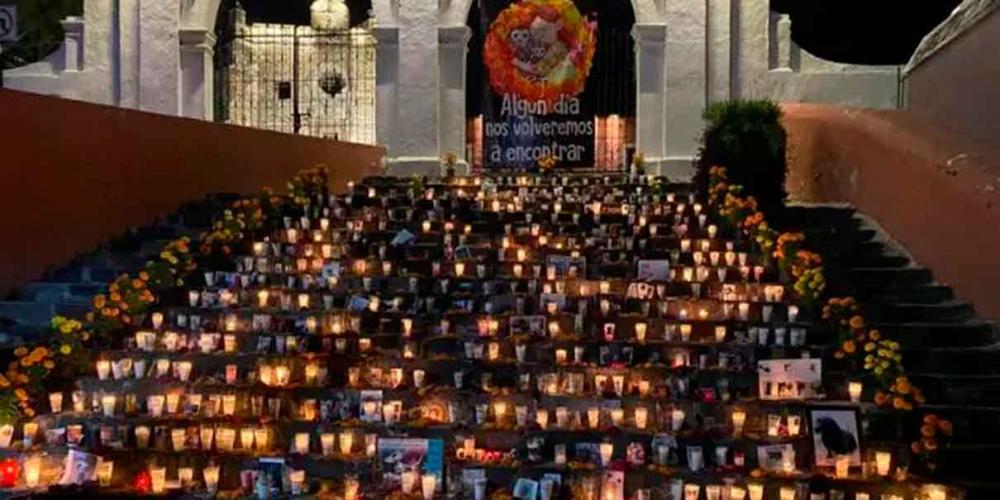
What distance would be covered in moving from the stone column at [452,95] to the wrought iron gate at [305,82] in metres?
2.15

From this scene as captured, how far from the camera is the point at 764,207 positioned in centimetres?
1258

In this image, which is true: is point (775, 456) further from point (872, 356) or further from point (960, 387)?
point (960, 387)

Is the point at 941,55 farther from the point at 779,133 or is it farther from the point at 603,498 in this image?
the point at 603,498

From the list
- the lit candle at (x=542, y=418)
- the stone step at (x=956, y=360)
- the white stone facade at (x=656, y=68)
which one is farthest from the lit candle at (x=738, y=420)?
the white stone facade at (x=656, y=68)

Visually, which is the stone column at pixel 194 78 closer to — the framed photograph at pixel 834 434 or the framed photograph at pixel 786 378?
the framed photograph at pixel 786 378

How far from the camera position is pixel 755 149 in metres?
12.7

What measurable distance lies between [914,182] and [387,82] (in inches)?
365

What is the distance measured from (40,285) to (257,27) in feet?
36.4

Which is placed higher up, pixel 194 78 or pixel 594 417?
pixel 194 78

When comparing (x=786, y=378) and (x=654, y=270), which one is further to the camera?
(x=654, y=270)

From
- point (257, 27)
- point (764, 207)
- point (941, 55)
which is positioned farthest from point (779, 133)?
point (257, 27)

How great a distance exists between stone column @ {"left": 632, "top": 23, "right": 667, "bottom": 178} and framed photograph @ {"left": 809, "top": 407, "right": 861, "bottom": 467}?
10519 millimetres

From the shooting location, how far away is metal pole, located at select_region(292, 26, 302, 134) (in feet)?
61.6

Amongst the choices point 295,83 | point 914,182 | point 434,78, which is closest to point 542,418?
point 914,182
